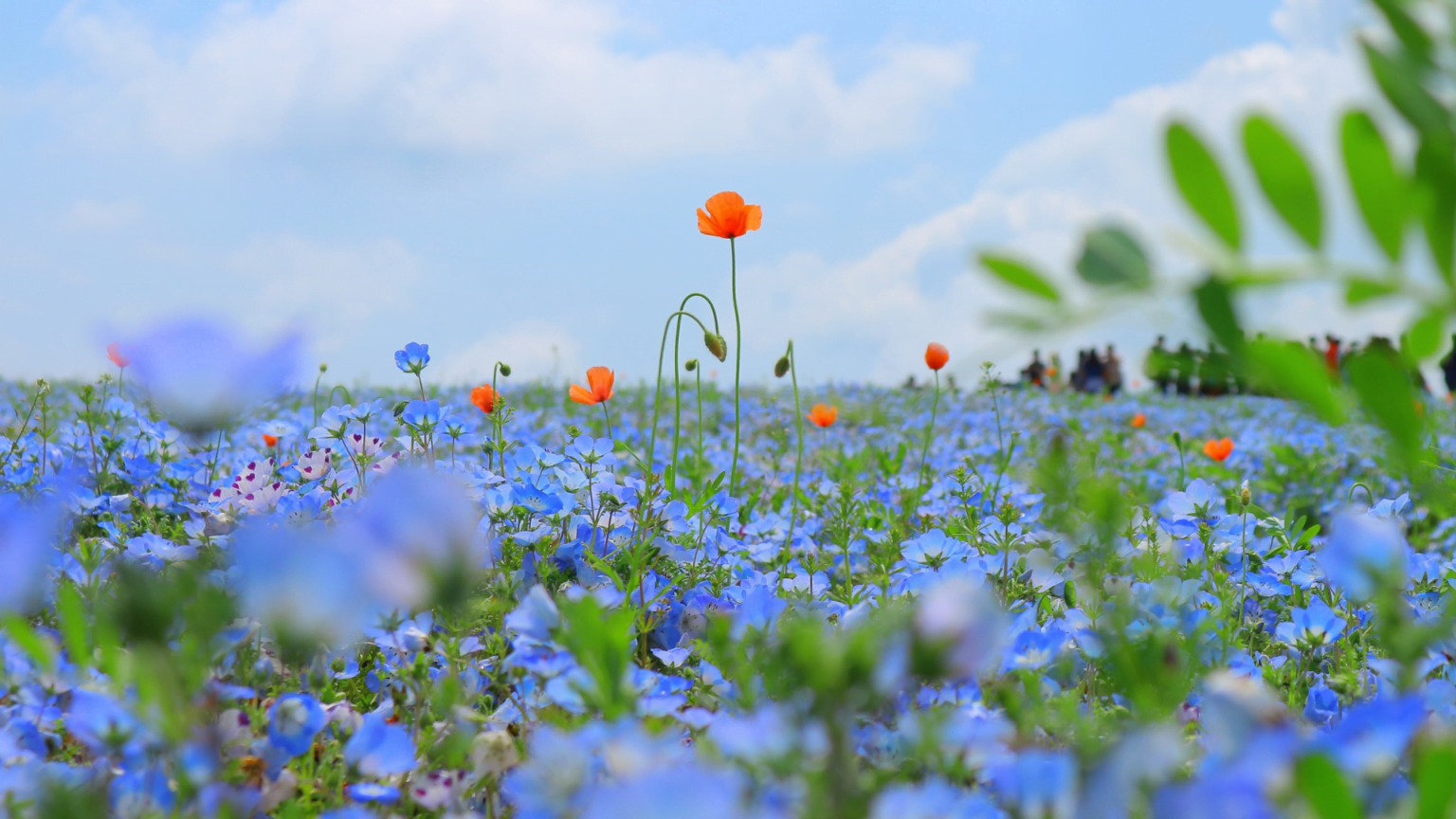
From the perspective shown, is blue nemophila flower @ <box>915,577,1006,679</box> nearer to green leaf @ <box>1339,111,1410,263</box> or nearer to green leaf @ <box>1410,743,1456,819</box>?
green leaf @ <box>1410,743,1456,819</box>

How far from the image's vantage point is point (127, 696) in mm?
1179

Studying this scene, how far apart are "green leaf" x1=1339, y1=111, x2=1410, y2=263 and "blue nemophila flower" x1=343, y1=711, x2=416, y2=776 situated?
110cm

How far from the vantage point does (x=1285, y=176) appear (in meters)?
0.81

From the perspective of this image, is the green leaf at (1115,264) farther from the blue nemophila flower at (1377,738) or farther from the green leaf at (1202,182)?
the blue nemophila flower at (1377,738)

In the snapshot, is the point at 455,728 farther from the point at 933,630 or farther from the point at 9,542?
the point at 933,630

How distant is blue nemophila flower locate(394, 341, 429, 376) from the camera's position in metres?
2.43

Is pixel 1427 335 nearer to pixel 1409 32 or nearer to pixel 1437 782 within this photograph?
pixel 1409 32

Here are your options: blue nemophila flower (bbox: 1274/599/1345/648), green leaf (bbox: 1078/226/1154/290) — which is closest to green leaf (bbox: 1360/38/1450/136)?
green leaf (bbox: 1078/226/1154/290)

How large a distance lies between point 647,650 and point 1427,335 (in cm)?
140

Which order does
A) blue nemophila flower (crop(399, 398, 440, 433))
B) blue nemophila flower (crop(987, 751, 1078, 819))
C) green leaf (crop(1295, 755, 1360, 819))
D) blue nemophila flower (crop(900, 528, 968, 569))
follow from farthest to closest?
blue nemophila flower (crop(399, 398, 440, 433)) < blue nemophila flower (crop(900, 528, 968, 569)) < blue nemophila flower (crop(987, 751, 1078, 819)) < green leaf (crop(1295, 755, 1360, 819))

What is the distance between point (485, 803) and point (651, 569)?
0.94 meters

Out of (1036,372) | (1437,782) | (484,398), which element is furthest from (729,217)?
(1036,372)

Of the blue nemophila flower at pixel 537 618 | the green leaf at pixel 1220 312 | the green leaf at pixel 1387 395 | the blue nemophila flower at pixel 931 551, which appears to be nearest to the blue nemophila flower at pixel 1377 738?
the green leaf at pixel 1387 395

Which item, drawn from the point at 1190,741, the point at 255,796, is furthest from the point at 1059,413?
the point at 255,796
